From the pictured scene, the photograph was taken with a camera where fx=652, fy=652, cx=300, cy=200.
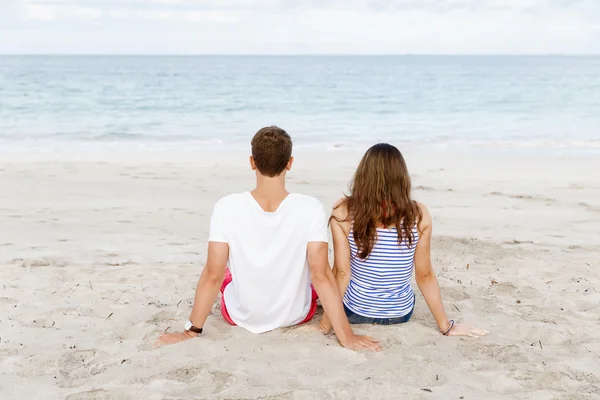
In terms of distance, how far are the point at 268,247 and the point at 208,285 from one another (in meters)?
0.39

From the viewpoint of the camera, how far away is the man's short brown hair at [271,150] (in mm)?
3275

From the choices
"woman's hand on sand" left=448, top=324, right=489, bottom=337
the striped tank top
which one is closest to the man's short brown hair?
the striped tank top

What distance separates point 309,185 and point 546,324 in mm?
5931

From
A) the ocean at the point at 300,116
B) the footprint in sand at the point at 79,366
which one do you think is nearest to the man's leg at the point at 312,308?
the footprint in sand at the point at 79,366

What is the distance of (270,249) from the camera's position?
354 cm

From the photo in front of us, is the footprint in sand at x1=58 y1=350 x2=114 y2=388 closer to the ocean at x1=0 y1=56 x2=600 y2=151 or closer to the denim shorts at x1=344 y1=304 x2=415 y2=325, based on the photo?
the denim shorts at x1=344 y1=304 x2=415 y2=325

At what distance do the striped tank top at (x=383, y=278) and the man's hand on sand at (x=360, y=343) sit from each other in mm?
350

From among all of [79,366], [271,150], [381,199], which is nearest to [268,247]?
[271,150]

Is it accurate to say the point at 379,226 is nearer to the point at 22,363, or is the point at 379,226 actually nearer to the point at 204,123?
the point at 22,363

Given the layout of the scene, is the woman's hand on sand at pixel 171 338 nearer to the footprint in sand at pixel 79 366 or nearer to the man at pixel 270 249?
the man at pixel 270 249

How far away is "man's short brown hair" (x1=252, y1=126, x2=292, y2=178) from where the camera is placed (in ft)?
10.7

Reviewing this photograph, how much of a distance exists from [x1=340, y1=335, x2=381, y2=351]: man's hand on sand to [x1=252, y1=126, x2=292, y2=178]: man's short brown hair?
0.98m

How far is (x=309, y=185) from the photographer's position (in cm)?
970

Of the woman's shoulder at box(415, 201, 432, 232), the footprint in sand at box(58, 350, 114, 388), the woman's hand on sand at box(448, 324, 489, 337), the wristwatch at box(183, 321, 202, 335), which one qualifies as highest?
the woman's shoulder at box(415, 201, 432, 232)
